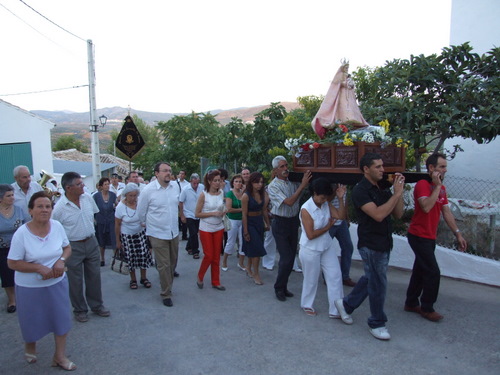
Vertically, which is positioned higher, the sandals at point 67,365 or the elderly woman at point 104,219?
the elderly woman at point 104,219

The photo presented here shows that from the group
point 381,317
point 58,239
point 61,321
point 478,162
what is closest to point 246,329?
point 381,317

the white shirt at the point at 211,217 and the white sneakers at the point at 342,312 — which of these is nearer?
the white sneakers at the point at 342,312

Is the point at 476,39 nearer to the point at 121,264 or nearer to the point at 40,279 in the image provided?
the point at 121,264

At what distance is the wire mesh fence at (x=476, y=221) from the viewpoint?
626 cm

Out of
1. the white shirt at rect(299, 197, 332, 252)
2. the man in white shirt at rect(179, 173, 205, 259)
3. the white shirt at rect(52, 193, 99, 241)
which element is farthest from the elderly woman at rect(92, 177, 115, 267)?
the white shirt at rect(299, 197, 332, 252)

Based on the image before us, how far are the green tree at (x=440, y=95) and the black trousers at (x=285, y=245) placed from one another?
Answer: 90.4 inches

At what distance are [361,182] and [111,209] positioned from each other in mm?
5216

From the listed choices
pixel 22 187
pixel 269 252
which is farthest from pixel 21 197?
pixel 269 252

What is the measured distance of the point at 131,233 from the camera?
5918 millimetres

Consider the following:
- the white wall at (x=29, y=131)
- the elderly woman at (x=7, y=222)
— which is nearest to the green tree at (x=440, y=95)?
the elderly woman at (x=7, y=222)

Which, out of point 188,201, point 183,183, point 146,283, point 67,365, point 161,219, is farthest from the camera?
point 183,183

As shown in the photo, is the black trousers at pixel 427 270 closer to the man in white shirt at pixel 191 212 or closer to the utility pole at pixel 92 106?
the man in white shirt at pixel 191 212

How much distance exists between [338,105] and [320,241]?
5.73 ft

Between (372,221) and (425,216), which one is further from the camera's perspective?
(425,216)
